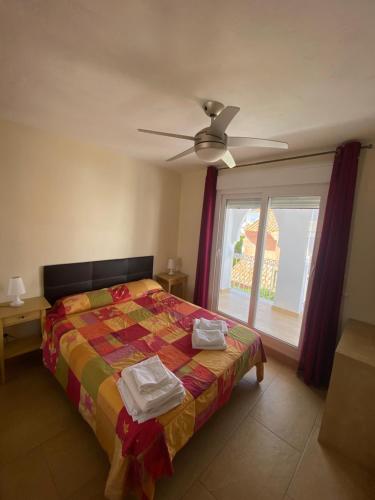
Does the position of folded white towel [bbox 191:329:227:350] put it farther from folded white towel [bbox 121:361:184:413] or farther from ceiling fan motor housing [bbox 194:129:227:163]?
ceiling fan motor housing [bbox 194:129:227:163]

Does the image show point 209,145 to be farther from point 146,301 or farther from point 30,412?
point 30,412

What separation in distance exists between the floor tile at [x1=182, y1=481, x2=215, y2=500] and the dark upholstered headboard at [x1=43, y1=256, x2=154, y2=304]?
214 centimetres

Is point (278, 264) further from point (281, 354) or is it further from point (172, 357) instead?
point (172, 357)

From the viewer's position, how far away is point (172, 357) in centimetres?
179

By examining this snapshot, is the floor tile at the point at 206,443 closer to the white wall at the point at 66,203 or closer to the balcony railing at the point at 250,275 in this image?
the balcony railing at the point at 250,275

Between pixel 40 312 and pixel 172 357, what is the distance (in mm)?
1416

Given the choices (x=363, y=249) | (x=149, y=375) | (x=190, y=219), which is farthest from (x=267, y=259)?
(x=149, y=375)

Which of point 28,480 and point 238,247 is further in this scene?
point 238,247

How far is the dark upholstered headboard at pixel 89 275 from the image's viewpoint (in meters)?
2.47

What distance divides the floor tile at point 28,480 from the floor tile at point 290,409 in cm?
158

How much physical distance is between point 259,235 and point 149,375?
2.17m

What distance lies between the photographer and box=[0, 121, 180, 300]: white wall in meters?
2.15

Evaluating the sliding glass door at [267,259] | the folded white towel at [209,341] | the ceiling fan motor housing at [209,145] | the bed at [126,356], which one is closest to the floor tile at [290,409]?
the bed at [126,356]

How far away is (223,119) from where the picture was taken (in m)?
1.28
